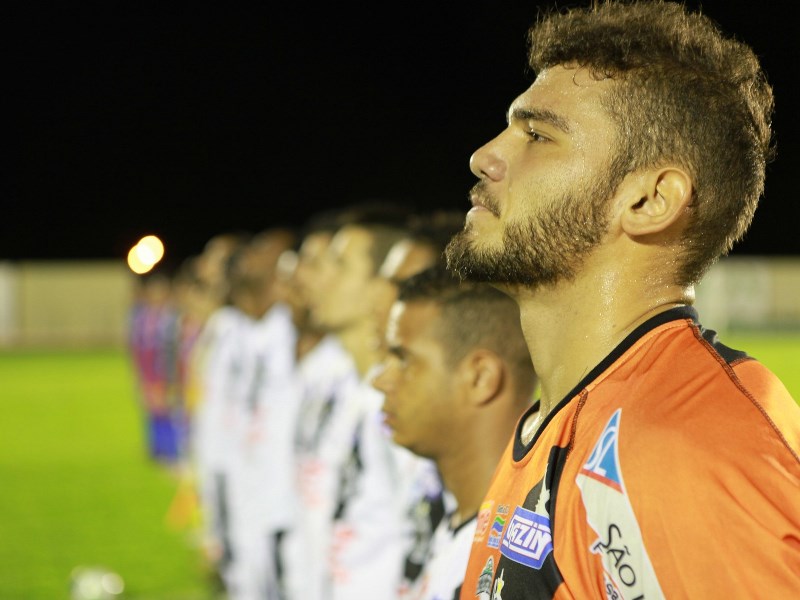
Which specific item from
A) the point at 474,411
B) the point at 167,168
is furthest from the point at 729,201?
the point at 167,168

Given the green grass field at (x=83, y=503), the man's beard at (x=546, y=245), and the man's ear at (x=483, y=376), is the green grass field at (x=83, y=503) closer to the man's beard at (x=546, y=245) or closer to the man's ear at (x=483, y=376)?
the man's ear at (x=483, y=376)

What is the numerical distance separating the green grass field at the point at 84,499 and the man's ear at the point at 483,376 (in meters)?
5.42

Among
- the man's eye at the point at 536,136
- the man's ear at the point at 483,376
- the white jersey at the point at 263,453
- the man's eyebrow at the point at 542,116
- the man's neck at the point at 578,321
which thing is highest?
the man's eyebrow at the point at 542,116

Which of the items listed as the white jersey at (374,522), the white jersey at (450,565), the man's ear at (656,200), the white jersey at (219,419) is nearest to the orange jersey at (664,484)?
the man's ear at (656,200)

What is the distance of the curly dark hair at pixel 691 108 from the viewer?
5.43 ft

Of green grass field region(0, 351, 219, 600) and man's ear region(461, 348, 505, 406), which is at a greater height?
man's ear region(461, 348, 505, 406)

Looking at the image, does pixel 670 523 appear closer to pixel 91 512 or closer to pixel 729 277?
pixel 91 512

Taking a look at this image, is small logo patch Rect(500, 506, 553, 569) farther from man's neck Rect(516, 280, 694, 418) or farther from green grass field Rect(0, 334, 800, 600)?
green grass field Rect(0, 334, 800, 600)

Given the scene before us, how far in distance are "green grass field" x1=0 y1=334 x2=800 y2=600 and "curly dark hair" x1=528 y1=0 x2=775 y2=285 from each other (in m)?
6.49

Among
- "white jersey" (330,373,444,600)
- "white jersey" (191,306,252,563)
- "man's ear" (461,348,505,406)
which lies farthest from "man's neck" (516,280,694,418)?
"white jersey" (191,306,252,563)

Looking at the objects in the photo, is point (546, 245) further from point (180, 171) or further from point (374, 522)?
point (180, 171)

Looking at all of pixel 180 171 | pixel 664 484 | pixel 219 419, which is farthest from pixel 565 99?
pixel 180 171

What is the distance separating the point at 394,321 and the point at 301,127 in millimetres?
15927

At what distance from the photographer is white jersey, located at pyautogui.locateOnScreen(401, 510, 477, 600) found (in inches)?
93.7
